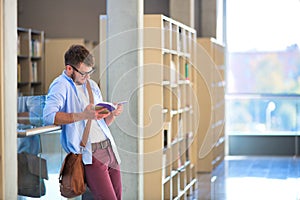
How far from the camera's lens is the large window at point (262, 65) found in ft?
41.9

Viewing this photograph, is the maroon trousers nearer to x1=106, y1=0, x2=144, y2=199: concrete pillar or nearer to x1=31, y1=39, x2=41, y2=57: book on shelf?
x1=106, y1=0, x2=144, y2=199: concrete pillar

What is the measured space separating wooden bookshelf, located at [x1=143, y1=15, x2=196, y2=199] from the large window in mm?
4569

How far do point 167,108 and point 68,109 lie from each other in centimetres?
280

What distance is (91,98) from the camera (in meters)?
4.53

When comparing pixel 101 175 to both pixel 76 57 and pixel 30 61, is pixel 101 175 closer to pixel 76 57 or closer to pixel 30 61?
pixel 76 57

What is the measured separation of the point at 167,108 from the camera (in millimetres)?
7113

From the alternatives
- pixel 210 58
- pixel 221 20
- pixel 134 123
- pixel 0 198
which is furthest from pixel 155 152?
pixel 221 20

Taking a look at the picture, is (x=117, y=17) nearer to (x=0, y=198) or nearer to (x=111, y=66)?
(x=111, y=66)

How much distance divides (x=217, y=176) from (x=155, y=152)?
3344 mm

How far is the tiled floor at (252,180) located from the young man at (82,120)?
3.48 m

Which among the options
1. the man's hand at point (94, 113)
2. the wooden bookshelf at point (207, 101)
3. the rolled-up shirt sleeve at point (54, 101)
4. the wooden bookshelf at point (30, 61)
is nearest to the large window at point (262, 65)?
the wooden bookshelf at point (207, 101)

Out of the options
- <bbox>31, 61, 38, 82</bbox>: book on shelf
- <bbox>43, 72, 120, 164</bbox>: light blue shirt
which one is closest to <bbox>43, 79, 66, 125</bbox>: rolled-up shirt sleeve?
<bbox>43, 72, 120, 164</bbox>: light blue shirt

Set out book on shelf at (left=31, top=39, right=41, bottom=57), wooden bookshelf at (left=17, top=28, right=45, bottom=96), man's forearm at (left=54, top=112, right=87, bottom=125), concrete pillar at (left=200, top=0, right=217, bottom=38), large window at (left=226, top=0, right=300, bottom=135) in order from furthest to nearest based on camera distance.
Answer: large window at (left=226, top=0, right=300, bottom=135), concrete pillar at (left=200, top=0, right=217, bottom=38), book on shelf at (left=31, top=39, right=41, bottom=57), wooden bookshelf at (left=17, top=28, right=45, bottom=96), man's forearm at (left=54, top=112, right=87, bottom=125)

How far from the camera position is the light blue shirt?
4.30 metres
